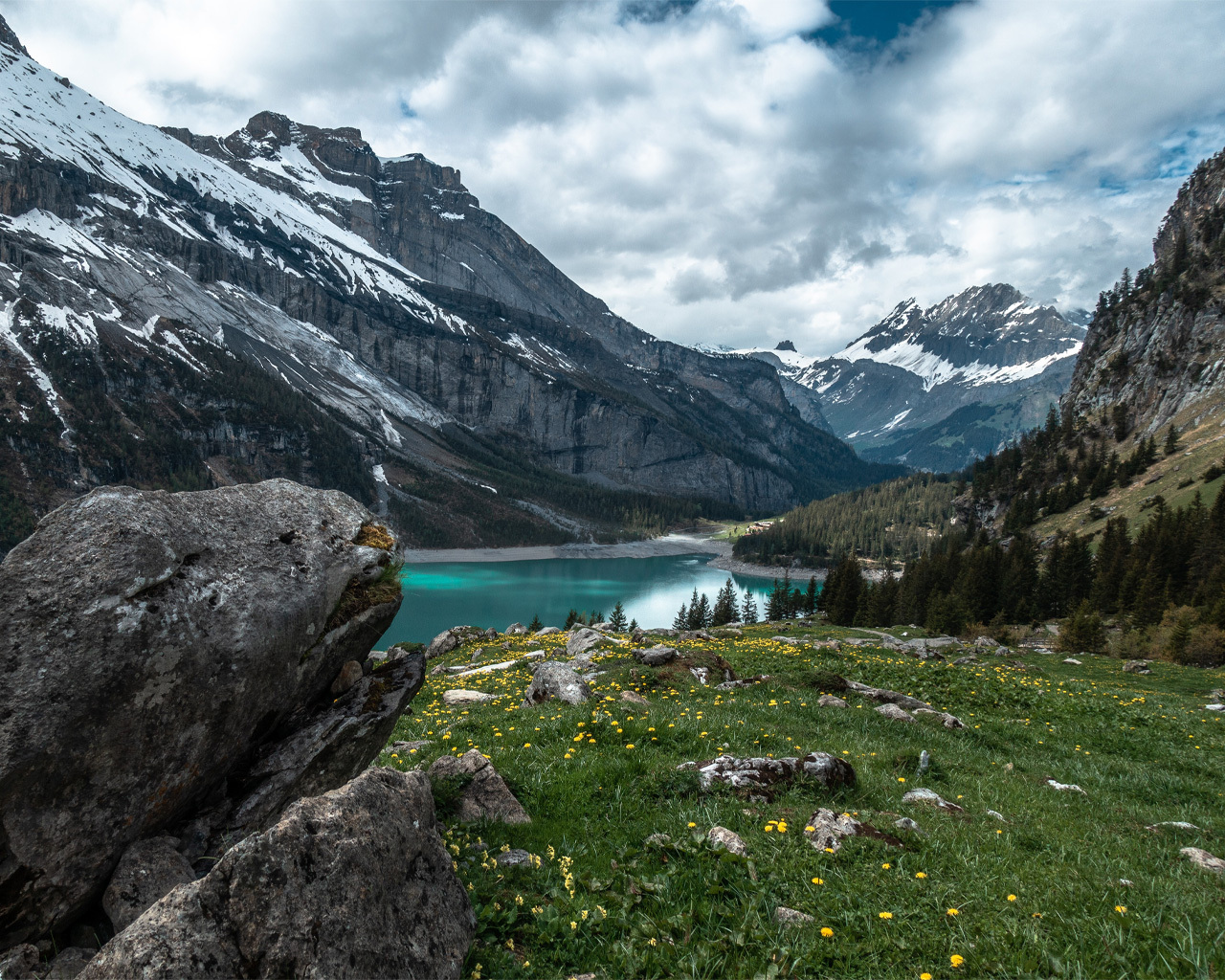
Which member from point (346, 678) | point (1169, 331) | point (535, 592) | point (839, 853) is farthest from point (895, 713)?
point (1169, 331)

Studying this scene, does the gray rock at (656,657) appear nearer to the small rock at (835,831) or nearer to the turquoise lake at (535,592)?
the small rock at (835,831)

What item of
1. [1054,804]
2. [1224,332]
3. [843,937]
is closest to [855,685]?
[1054,804]

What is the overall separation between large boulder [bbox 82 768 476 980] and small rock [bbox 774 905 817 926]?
2.94 m

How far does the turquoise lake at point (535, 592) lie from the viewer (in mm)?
109562

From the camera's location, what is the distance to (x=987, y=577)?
2496 inches

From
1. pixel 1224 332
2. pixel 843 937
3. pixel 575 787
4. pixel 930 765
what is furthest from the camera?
pixel 1224 332

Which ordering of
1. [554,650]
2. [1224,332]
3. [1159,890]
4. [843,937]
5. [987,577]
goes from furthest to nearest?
1. [1224,332]
2. [987,577]
3. [554,650]
4. [1159,890]
5. [843,937]

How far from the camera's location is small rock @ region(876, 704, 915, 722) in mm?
13508

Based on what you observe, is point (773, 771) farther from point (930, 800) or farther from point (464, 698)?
point (464, 698)

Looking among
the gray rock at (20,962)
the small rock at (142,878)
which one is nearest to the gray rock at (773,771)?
the small rock at (142,878)

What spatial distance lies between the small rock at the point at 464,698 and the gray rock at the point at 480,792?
25.8 ft

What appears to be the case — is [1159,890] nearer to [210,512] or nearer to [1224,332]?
[210,512]

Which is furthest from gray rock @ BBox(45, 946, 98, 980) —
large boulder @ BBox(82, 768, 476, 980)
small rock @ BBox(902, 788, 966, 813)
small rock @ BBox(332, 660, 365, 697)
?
small rock @ BBox(902, 788, 966, 813)

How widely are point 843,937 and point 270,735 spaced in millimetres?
6618
